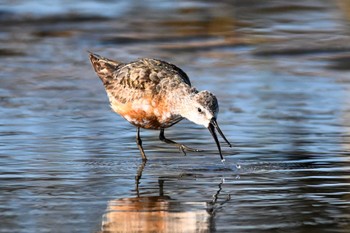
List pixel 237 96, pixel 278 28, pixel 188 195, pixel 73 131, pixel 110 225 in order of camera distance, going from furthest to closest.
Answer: pixel 278 28 → pixel 237 96 → pixel 73 131 → pixel 188 195 → pixel 110 225

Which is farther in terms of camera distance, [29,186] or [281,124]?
[281,124]

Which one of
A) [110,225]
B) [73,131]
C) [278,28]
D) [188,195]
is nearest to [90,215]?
[110,225]

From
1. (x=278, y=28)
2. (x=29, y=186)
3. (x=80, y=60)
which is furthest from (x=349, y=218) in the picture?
(x=278, y=28)

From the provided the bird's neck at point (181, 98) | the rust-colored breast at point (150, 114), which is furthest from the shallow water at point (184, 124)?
the bird's neck at point (181, 98)

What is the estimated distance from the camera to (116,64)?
1220 centimetres

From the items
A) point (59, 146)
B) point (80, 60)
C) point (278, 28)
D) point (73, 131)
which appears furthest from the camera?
point (278, 28)

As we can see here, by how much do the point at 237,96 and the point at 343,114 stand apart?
1632 millimetres

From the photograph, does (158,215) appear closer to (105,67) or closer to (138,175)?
(138,175)

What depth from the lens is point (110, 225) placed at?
7.97 meters

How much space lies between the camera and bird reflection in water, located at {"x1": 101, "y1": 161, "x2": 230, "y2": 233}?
25.9 feet

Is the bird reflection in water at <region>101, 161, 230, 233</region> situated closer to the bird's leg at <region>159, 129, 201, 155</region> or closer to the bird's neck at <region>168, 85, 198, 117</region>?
the bird's neck at <region>168, 85, 198, 117</region>

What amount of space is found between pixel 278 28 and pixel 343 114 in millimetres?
6662

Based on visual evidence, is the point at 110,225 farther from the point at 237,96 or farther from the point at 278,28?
the point at 278,28

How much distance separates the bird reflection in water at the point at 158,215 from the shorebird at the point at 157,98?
133 centimetres
